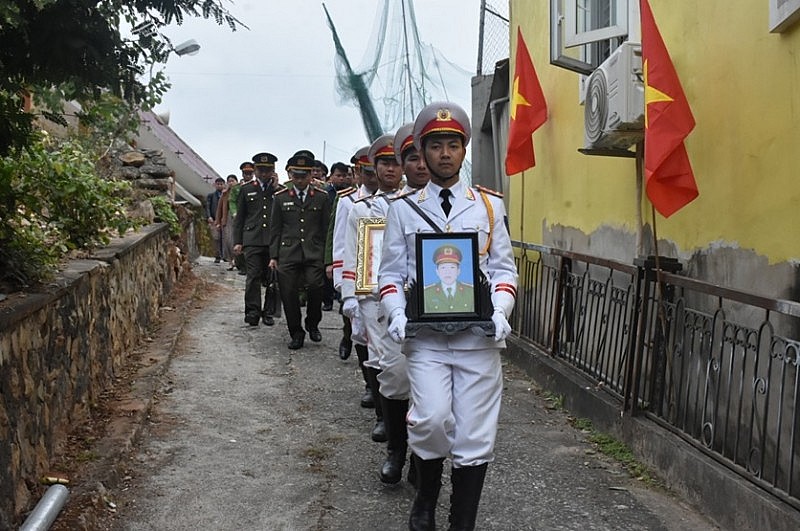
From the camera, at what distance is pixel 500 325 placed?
13.5 feet

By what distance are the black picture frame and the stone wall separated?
182cm

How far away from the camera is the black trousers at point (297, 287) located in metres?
9.73

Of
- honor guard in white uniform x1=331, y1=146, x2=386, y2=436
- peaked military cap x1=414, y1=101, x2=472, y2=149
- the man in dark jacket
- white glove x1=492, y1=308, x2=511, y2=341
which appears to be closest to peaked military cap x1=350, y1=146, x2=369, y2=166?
honor guard in white uniform x1=331, y1=146, x2=386, y2=436

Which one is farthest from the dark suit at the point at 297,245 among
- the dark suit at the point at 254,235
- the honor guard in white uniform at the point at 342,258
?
the honor guard in white uniform at the point at 342,258

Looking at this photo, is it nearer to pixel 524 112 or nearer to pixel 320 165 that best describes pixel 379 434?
pixel 524 112

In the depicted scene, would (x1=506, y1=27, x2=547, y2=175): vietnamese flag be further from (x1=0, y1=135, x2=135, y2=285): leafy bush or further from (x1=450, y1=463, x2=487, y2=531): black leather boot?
(x1=450, y1=463, x2=487, y2=531): black leather boot

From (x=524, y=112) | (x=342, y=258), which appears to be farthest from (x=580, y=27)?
(x=342, y=258)

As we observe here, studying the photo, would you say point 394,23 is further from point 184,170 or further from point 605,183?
point 184,170

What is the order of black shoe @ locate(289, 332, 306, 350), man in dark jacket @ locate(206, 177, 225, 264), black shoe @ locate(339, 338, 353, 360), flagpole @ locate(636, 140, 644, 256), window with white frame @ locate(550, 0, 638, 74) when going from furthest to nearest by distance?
man in dark jacket @ locate(206, 177, 225, 264) → black shoe @ locate(289, 332, 306, 350) → black shoe @ locate(339, 338, 353, 360) → window with white frame @ locate(550, 0, 638, 74) → flagpole @ locate(636, 140, 644, 256)

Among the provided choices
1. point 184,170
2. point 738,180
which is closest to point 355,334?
point 738,180

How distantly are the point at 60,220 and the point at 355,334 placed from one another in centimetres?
236

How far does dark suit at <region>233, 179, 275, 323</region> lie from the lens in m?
11.0

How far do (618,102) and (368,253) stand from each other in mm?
1982

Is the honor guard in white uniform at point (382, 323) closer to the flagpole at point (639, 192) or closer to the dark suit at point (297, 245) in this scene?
the flagpole at point (639, 192)
